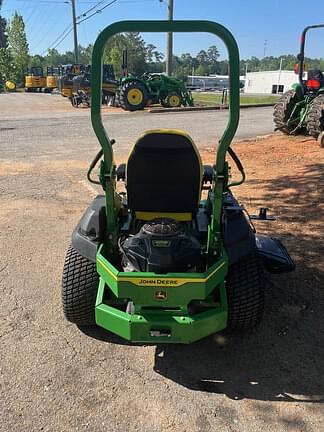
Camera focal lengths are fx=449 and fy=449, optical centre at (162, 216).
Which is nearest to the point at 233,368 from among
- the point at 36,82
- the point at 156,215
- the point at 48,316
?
the point at 156,215

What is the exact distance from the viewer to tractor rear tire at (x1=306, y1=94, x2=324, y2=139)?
941cm

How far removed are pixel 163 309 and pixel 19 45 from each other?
62.8 m

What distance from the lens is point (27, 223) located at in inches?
213

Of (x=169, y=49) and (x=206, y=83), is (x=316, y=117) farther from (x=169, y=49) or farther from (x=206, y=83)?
(x=206, y=83)

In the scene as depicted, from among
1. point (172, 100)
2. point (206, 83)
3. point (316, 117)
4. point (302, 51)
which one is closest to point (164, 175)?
point (316, 117)

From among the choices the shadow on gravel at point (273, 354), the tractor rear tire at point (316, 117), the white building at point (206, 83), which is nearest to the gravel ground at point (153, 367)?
the shadow on gravel at point (273, 354)

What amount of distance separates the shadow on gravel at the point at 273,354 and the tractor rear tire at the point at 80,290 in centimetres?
56

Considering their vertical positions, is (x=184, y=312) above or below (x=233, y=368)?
above

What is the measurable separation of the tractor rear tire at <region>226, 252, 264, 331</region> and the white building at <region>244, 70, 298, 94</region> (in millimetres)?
66294

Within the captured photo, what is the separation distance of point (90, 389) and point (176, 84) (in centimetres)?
1894

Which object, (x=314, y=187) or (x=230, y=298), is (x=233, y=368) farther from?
(x=314, y=187)

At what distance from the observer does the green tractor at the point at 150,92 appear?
19.0 meters

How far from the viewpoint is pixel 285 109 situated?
1102 cm

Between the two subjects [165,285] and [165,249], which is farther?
[165,249]
